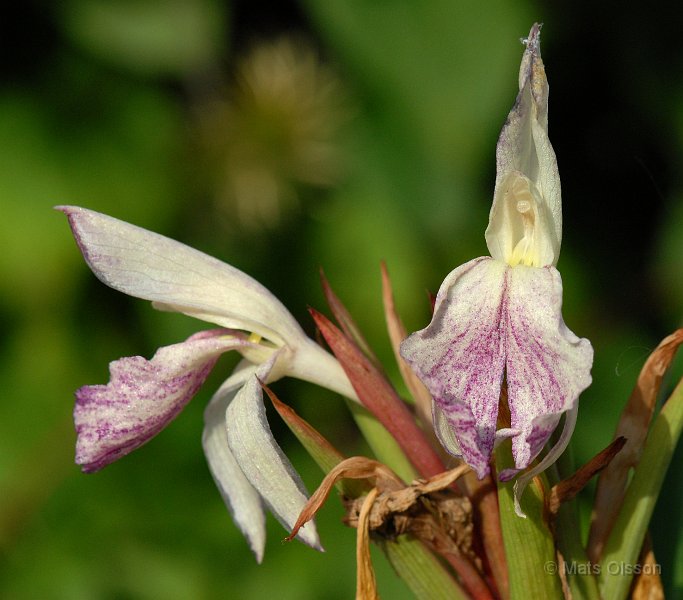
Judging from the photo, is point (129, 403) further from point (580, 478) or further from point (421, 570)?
point (580, 478)

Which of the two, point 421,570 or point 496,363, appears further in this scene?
point 421,570

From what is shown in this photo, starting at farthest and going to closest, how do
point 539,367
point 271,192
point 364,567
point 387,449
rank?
point 271,192
point 387,449
point 364,567
point 539,367

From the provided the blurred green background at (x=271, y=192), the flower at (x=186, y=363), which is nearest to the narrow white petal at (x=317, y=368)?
the flower at (x=186, y=363)

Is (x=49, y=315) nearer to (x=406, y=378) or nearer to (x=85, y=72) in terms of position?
(x=85, y=72)

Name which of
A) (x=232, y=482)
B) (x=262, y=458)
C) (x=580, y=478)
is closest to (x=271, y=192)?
(x=232, y=482)

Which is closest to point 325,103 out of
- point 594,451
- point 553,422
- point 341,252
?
point 341,252

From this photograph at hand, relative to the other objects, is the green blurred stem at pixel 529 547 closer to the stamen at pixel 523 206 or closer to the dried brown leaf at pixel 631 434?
the dried brown leaf at pixel 631 434
